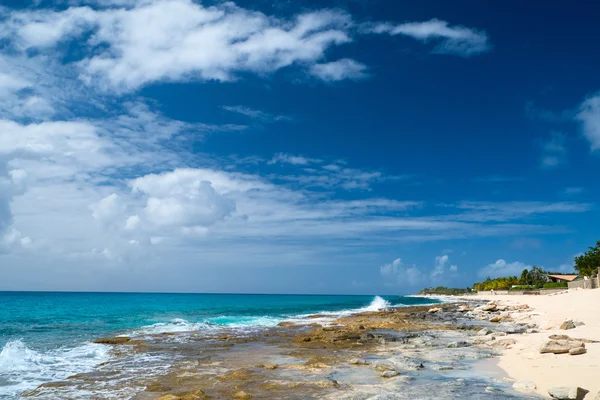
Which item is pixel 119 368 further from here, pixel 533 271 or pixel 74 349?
pixel 533 271

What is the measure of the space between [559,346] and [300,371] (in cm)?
945

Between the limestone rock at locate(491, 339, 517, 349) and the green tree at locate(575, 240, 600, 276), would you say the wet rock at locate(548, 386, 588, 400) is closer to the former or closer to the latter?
the limestone rock at locate(491, 339, 517, 349)

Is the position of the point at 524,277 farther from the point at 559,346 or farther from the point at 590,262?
the point at 559,346

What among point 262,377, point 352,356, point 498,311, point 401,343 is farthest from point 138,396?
point 498,311

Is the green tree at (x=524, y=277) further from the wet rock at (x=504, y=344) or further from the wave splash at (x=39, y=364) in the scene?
the wave splash at (x=39, y=364)

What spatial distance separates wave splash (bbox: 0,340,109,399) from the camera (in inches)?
603

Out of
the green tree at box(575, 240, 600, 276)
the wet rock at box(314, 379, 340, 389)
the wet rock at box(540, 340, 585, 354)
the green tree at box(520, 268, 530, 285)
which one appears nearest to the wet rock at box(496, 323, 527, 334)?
the wet rock at box(540, 340, 585, 354)

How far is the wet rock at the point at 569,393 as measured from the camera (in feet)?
32.1

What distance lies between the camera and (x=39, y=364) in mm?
19047

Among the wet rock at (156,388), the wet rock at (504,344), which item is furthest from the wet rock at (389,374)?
the wet rock at (504,344)

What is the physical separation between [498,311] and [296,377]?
42117 millimetres

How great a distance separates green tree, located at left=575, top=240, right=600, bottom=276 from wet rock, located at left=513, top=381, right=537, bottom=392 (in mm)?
80102

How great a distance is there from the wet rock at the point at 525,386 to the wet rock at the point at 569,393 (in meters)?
1.26

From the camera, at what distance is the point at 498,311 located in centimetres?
4944
